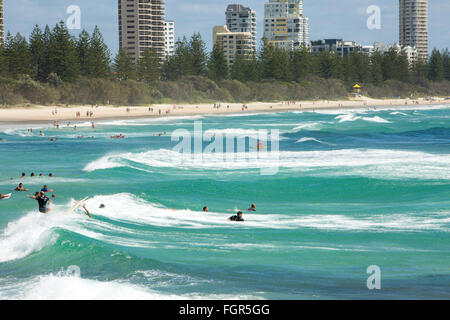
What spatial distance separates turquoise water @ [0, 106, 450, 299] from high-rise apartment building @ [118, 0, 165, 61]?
145 meters

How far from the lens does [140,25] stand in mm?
173500

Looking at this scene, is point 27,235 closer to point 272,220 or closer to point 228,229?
point 228,229

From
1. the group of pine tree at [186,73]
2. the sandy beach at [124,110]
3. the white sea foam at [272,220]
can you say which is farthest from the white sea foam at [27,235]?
the group of pine tree at [186,73]

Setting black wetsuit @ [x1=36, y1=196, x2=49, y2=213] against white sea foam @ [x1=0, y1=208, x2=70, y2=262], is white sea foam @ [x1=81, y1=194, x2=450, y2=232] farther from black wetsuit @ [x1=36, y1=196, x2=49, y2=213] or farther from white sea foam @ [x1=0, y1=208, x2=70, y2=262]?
white sea foam @ [x1=0, y1=208, x2=70, y2=262]

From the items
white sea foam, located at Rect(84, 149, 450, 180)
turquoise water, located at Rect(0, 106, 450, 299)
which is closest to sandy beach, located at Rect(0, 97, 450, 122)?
white sea foam, located at Rect(84, 149, 450, 180)

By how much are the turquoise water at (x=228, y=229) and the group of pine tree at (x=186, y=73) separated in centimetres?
5292

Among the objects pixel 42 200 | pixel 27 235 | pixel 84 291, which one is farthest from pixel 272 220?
pixel 84 291

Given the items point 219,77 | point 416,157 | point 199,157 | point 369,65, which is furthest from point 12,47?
point 369,65

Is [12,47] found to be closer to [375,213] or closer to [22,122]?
[22,122]

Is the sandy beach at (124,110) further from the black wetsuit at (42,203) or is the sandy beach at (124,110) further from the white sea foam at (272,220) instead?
the black wetsuit at (42,203)

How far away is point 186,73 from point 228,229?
96.2 m

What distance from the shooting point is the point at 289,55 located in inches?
5354

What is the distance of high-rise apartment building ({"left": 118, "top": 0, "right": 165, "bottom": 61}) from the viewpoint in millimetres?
173625

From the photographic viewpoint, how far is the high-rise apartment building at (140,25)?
173625 mm
